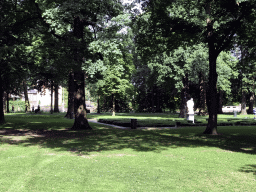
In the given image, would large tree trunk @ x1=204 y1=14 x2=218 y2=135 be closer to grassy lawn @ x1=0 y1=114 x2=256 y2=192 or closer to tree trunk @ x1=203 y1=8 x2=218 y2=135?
tree trunk @ x1=203 y1=8 x2=218 y2=135

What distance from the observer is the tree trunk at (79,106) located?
2092 cm

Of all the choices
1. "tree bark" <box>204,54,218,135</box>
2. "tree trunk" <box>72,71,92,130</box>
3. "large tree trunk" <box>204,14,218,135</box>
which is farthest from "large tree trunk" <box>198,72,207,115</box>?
"tree trunk" <box>72,71,92,130</box>

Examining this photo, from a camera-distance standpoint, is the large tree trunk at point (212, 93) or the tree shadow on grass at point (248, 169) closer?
the tree shadow on grass at point (248, 169)

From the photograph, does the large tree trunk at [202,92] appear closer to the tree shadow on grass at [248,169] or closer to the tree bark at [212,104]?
the tree bark at [212,104]

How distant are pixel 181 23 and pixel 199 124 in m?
9.77

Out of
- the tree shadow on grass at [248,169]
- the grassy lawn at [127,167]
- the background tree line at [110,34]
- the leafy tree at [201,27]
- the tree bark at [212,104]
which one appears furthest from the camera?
the background tree line at [110,34]

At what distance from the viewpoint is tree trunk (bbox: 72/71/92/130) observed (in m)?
20.9

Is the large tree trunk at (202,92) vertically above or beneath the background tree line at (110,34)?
beneath

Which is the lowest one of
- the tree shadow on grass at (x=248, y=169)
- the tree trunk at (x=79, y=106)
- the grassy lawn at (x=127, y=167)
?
the tree shadow on grass at (x=248, y=169)

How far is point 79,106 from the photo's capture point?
21.2 metres

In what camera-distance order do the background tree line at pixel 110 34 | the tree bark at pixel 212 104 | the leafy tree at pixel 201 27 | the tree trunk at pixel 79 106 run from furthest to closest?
the tree trunk at pixel 79 106
the background tree line at pixel 110 34
the tree bark at pixel 212 104
the leafy tree at pixel 201 27

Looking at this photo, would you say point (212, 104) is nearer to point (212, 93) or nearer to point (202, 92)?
point (212, 93)

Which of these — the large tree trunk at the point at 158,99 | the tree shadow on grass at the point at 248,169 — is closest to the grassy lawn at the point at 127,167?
the tree shadow on grass at the point at 248,169

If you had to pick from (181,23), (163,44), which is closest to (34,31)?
(163,44)
